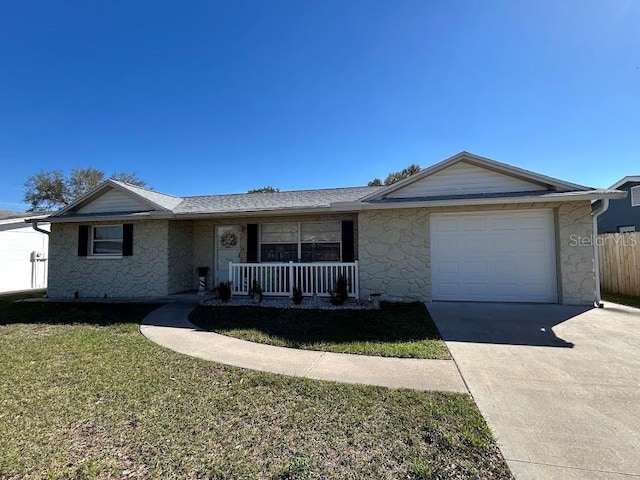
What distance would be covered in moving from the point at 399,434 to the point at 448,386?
1.29 meters

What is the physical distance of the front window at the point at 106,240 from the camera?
36.9 ft

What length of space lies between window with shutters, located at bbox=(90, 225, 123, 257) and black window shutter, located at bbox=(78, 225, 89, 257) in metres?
0.18

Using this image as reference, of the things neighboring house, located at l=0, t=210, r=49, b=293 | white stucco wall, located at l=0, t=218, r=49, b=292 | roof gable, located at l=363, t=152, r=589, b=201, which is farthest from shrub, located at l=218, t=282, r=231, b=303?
white stucco wall, located at l=0, t=218, r=49, b=292

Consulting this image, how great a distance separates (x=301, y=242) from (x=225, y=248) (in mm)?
3088

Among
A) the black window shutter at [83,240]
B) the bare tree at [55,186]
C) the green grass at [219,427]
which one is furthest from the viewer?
the bare tree at [55,186]

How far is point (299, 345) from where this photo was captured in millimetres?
5422

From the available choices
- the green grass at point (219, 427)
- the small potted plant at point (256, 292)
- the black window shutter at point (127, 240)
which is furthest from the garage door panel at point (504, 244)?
the black window shutter at point (127, 240)

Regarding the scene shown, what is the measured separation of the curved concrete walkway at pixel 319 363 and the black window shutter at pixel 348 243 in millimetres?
5043

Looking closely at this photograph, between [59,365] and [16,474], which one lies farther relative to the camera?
[59,365]

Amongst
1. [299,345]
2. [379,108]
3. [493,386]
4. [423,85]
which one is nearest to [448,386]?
[493,386]

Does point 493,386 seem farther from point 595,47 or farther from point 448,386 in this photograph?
point 595,47

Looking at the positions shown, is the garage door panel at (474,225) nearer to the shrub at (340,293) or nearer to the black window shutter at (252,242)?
the shrub at (340,293)

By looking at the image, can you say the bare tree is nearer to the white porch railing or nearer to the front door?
the front door

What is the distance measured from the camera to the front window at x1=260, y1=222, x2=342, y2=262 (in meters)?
10.7
